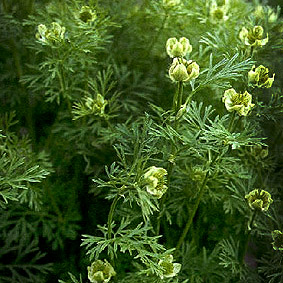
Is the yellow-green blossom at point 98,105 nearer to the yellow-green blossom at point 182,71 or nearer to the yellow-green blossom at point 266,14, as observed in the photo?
the yellow-green blossom at point 182,71

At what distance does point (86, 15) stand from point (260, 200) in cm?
35

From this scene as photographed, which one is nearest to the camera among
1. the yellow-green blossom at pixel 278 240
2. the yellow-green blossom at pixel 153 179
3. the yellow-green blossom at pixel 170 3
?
the yellow-green blossom at pixel 153 179

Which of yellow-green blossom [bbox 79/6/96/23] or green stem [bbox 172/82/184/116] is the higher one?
yellow-green blossom [bbox 79/6/96/23]

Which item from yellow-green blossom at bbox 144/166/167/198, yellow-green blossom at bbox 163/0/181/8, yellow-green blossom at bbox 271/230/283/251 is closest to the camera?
yellow-green blossom at bbox 144/166/167/198

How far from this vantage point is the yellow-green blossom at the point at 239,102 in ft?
1.70

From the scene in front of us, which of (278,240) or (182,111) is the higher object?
(182,111)

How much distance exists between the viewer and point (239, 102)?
1.72 feet

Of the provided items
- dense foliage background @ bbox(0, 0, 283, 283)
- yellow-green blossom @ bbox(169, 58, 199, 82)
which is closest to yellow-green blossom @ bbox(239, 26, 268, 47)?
dense foliage background @ bbox(0, 0, 283, 283)

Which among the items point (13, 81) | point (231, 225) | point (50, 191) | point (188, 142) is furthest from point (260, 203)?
point (13, 81)

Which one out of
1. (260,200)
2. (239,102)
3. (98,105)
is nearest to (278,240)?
(260,200)

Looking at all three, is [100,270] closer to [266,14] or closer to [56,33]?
[56,33]

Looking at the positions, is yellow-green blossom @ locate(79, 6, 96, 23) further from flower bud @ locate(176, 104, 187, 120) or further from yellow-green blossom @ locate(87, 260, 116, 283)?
yellow-green blossom @ locate(87, 260, 116, 283)

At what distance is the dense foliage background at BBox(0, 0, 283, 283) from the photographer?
0.65m

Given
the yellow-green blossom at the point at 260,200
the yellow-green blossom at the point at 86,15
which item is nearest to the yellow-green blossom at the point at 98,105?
the yellow-green blossom at the point at 86,15
